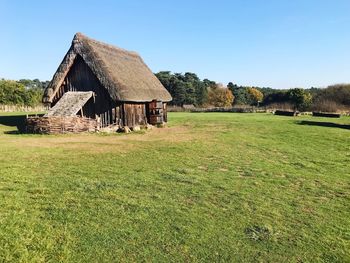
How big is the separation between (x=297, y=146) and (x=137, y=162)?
30.9ft

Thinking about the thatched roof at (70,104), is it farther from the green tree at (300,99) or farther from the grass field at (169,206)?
the green tree at (300,99)

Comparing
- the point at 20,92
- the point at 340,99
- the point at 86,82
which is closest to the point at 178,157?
the point at 86,82

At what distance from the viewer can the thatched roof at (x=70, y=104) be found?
22.0 m

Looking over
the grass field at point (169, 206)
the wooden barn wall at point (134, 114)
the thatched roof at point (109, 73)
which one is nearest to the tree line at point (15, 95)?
the thatched roof at point (109, 73)

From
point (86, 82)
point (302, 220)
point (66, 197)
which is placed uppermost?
point (86, 82)

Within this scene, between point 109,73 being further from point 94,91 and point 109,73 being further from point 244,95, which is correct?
point 244,95

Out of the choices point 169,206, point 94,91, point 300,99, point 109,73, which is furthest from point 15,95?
point 169,206

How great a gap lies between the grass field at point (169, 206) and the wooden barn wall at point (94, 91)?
912 centimetres

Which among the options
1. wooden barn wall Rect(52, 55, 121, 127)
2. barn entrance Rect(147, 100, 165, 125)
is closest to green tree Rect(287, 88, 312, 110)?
barn entrance Rect(147, 100, 165, 125)

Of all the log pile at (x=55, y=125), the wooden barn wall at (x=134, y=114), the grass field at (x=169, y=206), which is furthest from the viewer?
the wooden barn wall at (x=134, y=114)

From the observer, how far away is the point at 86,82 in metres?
24.5

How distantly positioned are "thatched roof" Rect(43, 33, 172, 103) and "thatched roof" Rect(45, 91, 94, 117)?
5.06 feet

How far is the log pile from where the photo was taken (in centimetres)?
1980

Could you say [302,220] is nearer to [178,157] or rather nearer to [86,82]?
[178,157]
